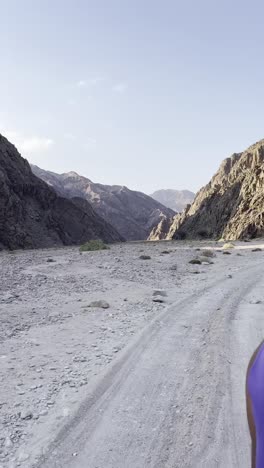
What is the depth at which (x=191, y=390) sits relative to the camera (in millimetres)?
6586

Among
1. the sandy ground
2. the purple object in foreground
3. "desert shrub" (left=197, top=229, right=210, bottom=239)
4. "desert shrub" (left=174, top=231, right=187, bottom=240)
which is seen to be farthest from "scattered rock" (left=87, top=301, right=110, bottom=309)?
"desert shrub" (left=174, top=231, right=187, bottom=240)

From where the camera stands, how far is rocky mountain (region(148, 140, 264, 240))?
2766 inches

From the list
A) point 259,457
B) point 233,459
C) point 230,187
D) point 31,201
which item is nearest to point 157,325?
point 233,459

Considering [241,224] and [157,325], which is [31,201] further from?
[157,325]

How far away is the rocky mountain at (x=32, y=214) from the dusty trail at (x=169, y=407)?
59.6m

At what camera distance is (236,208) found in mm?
83125

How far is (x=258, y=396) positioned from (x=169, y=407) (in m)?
2.50

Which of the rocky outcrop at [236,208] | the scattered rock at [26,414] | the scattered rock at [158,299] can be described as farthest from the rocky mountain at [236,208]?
the scattered rock at [26,414]

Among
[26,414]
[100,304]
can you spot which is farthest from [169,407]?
[100,304]

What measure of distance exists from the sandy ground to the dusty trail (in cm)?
2

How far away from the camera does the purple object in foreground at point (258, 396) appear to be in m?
3.45

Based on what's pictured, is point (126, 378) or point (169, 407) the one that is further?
point (126, 378)

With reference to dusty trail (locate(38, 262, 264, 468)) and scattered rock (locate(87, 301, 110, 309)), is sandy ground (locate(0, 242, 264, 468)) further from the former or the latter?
scattered rock (locate(87, 301, 110, 309))

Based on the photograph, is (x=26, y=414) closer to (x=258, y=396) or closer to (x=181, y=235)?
(x=258, y=396)
